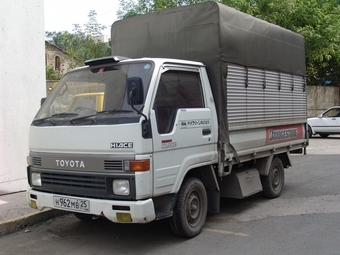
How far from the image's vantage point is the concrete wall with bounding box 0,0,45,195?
7348 mm

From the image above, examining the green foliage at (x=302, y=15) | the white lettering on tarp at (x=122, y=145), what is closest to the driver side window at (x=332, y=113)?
the green foliage at (x=302, y=15)

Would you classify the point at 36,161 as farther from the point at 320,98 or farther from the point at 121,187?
the point at 320,98

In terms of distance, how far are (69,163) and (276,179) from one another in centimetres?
425

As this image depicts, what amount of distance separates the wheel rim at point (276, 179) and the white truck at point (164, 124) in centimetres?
53

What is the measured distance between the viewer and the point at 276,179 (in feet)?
24.4

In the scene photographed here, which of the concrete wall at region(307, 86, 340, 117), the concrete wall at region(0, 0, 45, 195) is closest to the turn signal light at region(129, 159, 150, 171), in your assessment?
the concrete wall at region(0, 0, 45, 195)

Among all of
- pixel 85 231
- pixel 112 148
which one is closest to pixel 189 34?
pixel 112 148

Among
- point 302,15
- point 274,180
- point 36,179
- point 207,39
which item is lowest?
point 274,180

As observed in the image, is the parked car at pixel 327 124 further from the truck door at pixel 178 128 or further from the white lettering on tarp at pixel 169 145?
the white lettering on tarp at pixel 169 145

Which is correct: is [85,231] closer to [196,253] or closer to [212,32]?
[196,253]

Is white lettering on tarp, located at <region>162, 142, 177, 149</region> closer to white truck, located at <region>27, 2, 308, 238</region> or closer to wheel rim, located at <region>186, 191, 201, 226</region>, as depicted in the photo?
white truck, located at <region>27, 2, 308, 238</region>

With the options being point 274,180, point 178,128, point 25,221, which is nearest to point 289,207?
point 274,180

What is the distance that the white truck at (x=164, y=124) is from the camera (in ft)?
14.2

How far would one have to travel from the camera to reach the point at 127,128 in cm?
426
